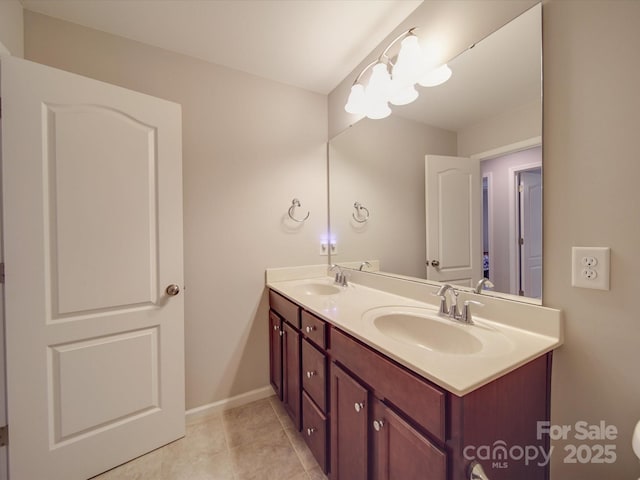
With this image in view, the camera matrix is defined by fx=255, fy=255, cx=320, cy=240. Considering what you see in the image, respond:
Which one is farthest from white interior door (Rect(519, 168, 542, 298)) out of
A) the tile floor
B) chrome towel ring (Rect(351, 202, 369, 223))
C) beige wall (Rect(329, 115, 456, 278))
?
the tile floor

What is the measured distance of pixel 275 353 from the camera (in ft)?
5.79

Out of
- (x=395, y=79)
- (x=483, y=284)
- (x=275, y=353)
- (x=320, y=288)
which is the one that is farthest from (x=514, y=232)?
(x=275, y=353)

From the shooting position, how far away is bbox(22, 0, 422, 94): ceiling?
4.18ft

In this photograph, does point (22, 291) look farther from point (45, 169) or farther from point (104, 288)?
point (45, 169)

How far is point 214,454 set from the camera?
4.56 ft

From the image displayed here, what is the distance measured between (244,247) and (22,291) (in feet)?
3.43

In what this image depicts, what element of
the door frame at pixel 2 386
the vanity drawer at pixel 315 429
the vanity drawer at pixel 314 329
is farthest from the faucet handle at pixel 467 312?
the door frame at pixel 2 386

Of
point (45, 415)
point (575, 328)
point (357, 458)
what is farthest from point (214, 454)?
point (575, 328)

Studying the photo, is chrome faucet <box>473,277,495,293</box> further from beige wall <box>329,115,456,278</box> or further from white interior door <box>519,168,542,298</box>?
beige wall <box>329,115,456,278</box>

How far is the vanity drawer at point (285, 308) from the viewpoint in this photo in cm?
→ 142

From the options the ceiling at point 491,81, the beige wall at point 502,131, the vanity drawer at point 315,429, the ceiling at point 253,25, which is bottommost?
the vanity drawer at point 315,429

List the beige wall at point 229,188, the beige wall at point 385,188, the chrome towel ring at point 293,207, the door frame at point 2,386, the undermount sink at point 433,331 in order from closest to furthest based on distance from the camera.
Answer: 1. the undermount sink at point 433,331
2. the door frame at point 2,386
3. the beige wall at point 385,188
4. the beige wall at point 229,188
5. the chrome towel ring at point 293,207

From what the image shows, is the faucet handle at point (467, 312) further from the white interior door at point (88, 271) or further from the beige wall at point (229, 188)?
the white interior door at point (88, 271)

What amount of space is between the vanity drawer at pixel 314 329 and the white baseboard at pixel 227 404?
89cm
